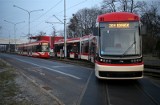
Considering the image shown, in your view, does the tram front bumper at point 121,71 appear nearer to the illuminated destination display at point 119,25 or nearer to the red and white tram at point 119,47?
the red and white tram at point 119,47

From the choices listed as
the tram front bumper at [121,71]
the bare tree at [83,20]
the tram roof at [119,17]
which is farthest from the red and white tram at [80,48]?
the bare tree at [83,20]

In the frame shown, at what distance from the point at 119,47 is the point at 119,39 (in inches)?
16.8

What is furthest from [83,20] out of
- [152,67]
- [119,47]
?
[119,47]

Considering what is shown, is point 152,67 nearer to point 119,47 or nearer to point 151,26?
point 119,47

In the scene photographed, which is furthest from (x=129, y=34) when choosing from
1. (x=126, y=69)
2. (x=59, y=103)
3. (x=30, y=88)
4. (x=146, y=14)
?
(x=146, y=14)

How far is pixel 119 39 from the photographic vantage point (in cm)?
1418

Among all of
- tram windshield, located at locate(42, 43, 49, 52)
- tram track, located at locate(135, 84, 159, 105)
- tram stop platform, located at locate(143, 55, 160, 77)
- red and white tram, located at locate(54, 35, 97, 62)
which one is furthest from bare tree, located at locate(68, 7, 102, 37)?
tram track, located at locate(135, 84, 159, 105)

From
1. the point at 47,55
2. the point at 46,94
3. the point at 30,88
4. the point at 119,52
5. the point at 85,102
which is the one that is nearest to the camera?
the point at 85,102

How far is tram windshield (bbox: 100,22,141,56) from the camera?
13883mm

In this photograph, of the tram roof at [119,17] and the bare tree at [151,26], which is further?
the bare tree at [151,26]

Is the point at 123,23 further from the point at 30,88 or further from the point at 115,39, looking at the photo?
the point at 30,88

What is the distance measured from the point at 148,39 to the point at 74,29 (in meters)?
37.9

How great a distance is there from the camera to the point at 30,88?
42.2 feet

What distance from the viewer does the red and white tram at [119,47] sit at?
13.5 metres
